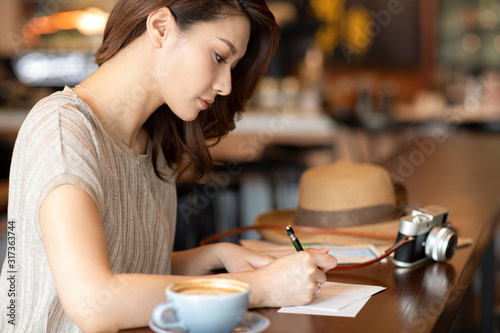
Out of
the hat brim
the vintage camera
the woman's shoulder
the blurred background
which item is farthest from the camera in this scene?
the blurred background

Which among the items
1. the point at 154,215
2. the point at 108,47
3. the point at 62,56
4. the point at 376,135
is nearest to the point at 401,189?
the point at 154,215

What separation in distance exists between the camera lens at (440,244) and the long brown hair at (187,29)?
1.70ft

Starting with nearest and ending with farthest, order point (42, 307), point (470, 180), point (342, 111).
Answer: point (42, 307)
point (470, 180)
point (342, 111)

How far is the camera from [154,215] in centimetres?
139

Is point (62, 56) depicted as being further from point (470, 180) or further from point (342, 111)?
point (470, 180)

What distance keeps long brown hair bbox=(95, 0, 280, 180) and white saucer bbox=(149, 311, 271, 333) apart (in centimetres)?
53

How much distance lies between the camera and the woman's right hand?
1.01 metres

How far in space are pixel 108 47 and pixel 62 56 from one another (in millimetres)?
5634

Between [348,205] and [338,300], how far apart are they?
1.70 ft

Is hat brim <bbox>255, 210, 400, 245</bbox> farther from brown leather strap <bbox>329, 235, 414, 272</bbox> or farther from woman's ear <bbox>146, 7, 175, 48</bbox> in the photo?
woman's ear <bbox>146, 7, 175, 48</bbox>

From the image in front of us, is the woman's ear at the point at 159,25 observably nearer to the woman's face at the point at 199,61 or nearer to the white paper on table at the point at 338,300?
the woman's face at the point at 199,61

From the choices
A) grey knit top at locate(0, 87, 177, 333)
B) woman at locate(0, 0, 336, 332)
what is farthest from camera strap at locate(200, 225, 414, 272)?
grey knit top at locate(0, 87, 177, 333)

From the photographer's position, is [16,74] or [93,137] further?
[16,74]

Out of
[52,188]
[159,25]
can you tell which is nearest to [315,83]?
[159,25]
